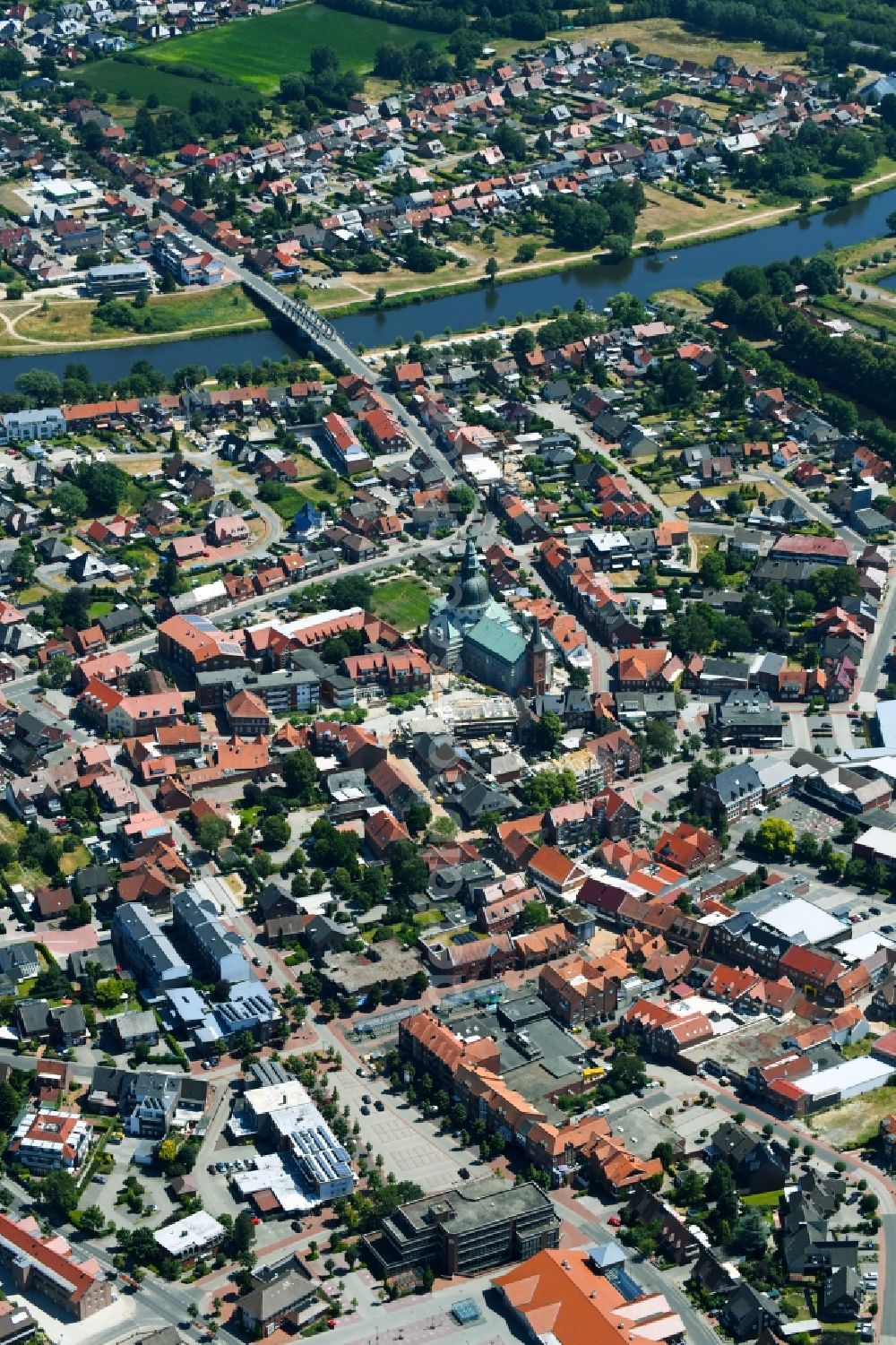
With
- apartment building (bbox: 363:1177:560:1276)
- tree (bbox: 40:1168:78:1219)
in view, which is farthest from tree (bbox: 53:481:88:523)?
apartment building (bbox: 363:1177:560:1276)

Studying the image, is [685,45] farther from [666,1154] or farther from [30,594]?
[666,1154]

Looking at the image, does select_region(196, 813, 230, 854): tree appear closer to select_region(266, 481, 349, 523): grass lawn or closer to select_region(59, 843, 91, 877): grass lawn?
select_region(59, 843, 91, 877): grass lawn

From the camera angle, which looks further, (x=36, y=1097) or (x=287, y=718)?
(x=287, y=718)

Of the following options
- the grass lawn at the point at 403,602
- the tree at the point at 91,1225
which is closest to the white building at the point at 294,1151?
the tree at the point at 91,1225

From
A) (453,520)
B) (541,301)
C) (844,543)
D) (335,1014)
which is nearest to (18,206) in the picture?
(541,301)

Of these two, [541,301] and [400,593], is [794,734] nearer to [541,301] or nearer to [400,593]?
[400,593]

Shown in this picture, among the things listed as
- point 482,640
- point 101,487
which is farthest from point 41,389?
point 482,640
